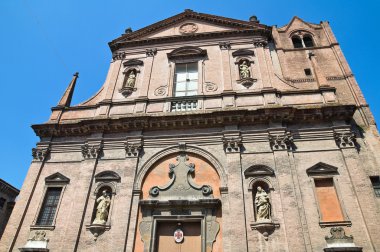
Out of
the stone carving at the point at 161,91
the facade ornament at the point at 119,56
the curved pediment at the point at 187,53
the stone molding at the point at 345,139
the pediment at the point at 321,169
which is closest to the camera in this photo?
the pediment at the point at 321,169

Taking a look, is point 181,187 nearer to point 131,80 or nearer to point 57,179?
point 57,179

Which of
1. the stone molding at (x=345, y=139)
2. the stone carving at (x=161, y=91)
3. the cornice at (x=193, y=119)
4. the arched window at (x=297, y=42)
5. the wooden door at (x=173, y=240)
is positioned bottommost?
the wooden door at (x=173, y=240)

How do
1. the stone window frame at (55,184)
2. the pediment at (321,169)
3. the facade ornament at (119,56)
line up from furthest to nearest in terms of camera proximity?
the facade ornament at (119,56) → the stone window frame at (55,184) → the pediment at (321,169)

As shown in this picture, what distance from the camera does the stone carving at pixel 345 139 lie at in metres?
12.5

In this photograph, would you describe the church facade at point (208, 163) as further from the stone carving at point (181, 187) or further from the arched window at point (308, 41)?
the arched window at point (308, 41)

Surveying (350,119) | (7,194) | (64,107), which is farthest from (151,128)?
(7,194)

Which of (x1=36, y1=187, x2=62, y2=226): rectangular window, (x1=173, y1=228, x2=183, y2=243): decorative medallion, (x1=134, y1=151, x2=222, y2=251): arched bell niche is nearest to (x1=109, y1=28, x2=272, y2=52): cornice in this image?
(x1=134, y1=151, x2=222, y2=251): arched bell niche

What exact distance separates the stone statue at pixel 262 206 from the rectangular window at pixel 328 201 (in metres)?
1.94

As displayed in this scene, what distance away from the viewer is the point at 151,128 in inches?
564

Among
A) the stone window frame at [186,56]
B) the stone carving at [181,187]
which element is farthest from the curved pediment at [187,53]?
the stone carving at [181,187]

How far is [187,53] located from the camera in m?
17.5

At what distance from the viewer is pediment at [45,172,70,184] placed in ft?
44.8

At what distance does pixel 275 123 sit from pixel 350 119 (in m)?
3.14

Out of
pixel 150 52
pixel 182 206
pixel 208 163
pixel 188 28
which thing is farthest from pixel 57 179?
pixel 188 28
